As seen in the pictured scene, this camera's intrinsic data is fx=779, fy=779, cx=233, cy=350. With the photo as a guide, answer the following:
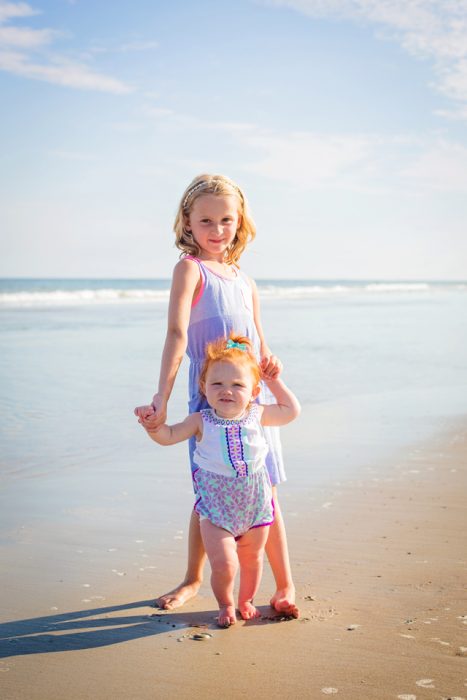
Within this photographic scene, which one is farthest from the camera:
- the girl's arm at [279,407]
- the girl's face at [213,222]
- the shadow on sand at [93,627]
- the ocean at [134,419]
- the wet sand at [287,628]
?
the ocean at [134,419]

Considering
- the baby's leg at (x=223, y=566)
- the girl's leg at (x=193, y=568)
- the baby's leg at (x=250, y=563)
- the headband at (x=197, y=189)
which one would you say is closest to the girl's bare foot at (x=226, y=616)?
the baby's leg at (x=223, y=566)

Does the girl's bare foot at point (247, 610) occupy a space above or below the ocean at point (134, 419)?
below

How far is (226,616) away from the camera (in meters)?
3.01

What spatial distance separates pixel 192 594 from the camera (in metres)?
3.37

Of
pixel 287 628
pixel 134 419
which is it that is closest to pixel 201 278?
pixel 287 628

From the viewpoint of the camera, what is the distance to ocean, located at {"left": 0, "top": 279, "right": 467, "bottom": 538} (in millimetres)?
4852

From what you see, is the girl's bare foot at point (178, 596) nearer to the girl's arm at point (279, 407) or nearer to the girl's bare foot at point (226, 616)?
the girl's bare foot at point (226, 616)

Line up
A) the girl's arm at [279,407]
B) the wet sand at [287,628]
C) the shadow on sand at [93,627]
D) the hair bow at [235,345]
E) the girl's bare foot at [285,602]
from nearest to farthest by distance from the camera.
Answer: the wet sand at [287,628] → the shadow on sand at [93,627] → the girl's bare foot at [285,602] → the hair bow at [235,345] → the girl's arm at [279,407]

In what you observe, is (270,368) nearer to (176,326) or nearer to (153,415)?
(176,326)

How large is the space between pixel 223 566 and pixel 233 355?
0.84 m

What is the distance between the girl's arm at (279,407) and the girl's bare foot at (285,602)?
27.5 inches

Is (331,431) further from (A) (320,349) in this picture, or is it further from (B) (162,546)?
(A) (320,349)

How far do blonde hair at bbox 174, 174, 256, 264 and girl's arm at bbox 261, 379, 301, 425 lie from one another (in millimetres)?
662

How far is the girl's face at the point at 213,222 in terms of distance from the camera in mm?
3441
